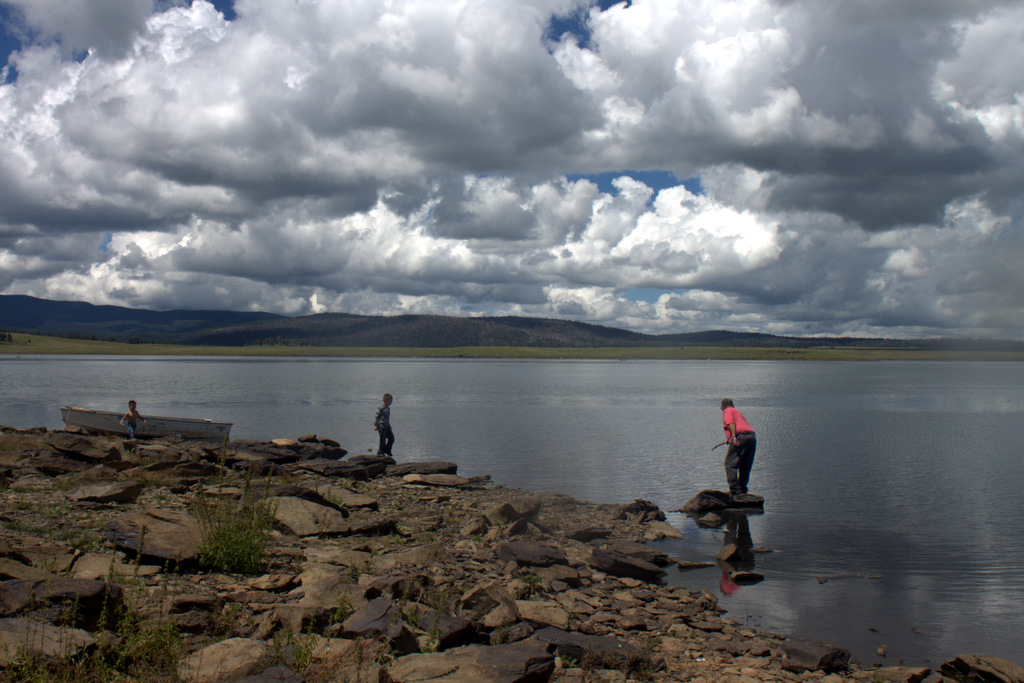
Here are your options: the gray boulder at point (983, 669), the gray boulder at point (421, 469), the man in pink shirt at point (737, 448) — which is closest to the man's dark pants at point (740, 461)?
the man in pink shirt at point (737, 448)

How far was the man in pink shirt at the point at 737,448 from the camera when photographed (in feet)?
70.3

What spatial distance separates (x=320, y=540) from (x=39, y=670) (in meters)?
6.99

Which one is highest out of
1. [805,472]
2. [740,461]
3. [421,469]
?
[740,461]

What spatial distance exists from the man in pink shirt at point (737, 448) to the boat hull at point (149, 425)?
2235 centimetres

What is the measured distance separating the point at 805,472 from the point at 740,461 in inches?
348

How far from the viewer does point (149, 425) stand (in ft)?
106

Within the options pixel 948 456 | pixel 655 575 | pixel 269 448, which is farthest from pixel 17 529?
pixel 948 456

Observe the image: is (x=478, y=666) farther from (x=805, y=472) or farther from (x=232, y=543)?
(x=805, y=472)

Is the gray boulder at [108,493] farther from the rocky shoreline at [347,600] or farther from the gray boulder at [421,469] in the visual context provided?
the gray boulder at [421,469]

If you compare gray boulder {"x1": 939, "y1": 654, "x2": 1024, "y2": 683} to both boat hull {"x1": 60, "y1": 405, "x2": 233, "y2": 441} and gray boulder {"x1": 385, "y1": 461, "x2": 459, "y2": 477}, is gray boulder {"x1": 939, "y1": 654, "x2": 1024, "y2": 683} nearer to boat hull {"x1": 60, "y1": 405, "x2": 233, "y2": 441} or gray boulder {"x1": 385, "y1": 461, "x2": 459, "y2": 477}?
gray boulder {"x1": 385, "y1": 461, "x2": 459, "y2": 477}

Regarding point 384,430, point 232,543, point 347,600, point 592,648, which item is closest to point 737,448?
point 384,430

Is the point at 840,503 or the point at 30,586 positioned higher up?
the point at 30,586

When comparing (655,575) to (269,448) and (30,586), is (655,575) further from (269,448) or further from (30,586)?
(269,448)

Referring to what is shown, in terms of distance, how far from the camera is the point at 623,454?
33.2 m
